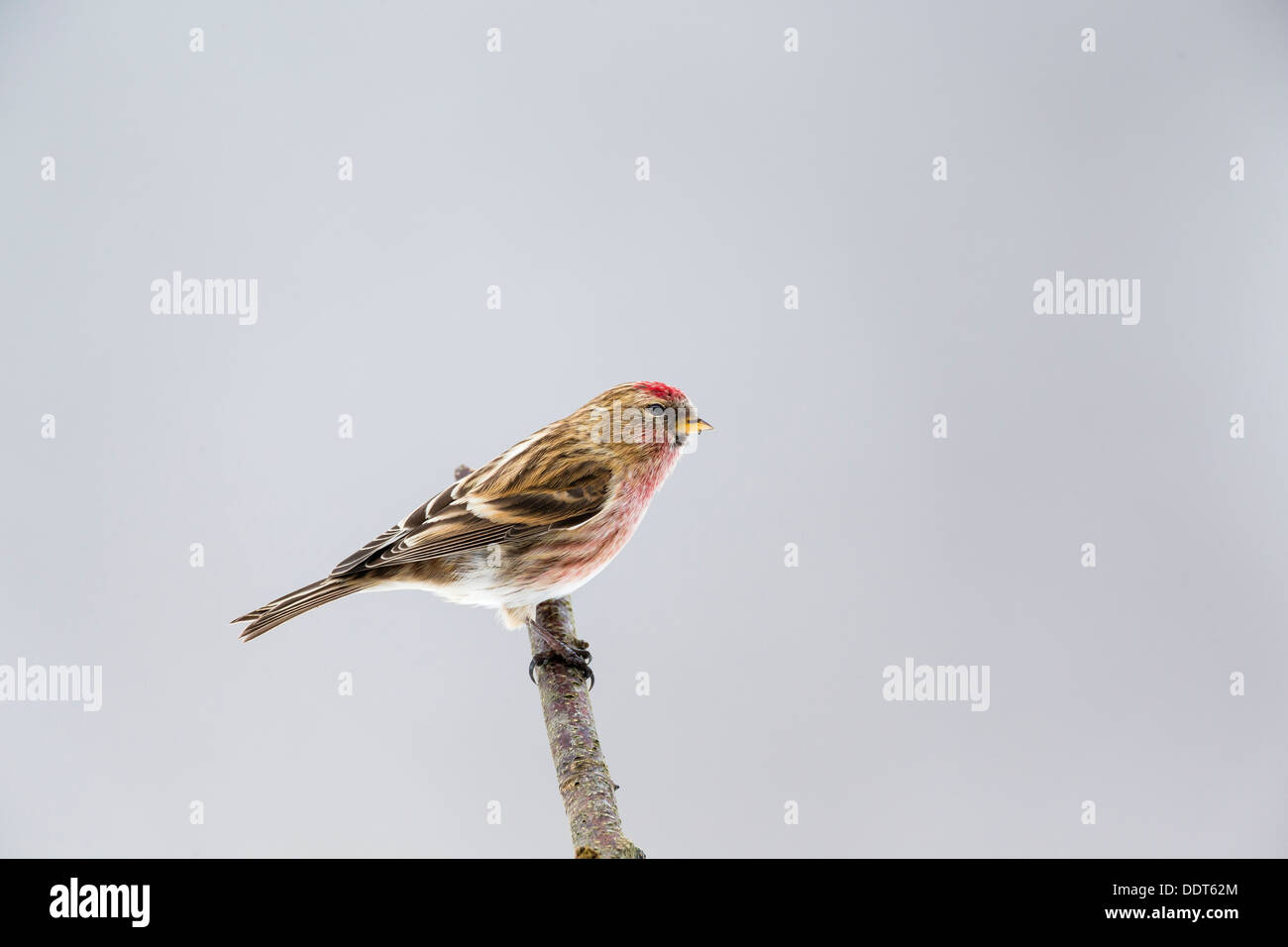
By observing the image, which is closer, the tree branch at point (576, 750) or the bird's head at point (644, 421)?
the tree branch at point (576, 750)

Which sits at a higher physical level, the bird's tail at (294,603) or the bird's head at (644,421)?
the bird's head at (644,421)

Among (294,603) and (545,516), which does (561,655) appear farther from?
(294,603)

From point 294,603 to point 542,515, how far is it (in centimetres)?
48

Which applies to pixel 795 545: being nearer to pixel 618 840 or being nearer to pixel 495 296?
pixel 495 296

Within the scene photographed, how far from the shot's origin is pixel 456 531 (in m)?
1.86

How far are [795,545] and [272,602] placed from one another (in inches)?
68.1

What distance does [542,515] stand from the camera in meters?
1.90

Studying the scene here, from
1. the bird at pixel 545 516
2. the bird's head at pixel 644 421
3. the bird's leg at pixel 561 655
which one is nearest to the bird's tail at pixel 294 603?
the bird at pixel 545 516

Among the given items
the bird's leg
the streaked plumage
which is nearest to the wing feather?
the streaked plumage

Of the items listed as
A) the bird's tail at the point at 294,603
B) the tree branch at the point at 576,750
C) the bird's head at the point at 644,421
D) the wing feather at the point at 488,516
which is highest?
the bird's head at the point at 644,421

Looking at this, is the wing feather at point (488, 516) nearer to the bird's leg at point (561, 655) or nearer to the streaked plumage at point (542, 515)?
the streaked plumage at point (542, 515)

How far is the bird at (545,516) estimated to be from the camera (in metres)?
1.86

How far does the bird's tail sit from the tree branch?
1.35 feet
